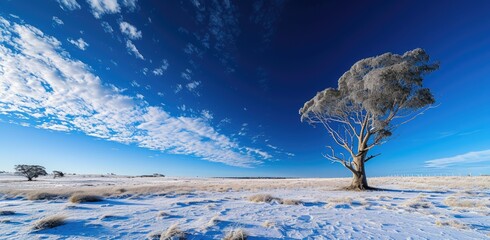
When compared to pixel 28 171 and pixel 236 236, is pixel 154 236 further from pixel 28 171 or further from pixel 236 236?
pixel 28 171

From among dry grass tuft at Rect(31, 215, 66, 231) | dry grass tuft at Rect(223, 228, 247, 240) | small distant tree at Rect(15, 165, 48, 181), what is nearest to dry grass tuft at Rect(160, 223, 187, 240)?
dry grass tuft at Rect(223, 228, 247, 240)

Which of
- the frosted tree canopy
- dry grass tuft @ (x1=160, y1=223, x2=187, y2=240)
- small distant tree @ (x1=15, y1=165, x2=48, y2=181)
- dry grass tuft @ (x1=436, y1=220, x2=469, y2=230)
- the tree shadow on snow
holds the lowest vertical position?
the tree shadow on snow

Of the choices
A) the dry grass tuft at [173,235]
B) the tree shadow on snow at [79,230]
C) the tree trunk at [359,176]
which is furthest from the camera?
the tree trunk at [359,176]

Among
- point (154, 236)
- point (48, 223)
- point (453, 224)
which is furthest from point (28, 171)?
point (453, 224)

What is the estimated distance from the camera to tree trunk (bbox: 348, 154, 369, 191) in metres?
21.7

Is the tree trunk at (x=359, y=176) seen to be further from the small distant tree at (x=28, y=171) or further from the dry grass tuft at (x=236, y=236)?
the small distant tree at (x=28, y=171)

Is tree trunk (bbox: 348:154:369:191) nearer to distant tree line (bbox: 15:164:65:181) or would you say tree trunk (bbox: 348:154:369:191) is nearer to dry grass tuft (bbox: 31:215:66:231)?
dry grass tuft (bbox: 31:215:66:231)

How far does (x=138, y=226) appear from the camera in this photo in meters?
6.88

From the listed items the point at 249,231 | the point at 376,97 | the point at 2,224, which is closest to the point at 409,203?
the point at 249,231

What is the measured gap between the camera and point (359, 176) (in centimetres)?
2197

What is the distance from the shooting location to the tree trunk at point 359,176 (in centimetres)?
2174

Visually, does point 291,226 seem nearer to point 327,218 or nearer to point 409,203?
point 327,218

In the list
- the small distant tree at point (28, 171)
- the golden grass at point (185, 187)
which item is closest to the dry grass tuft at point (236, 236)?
the golden grass at point (185, 187)

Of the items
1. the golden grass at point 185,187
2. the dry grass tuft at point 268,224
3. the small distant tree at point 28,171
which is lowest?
the dry grass tuft at point 268,224
